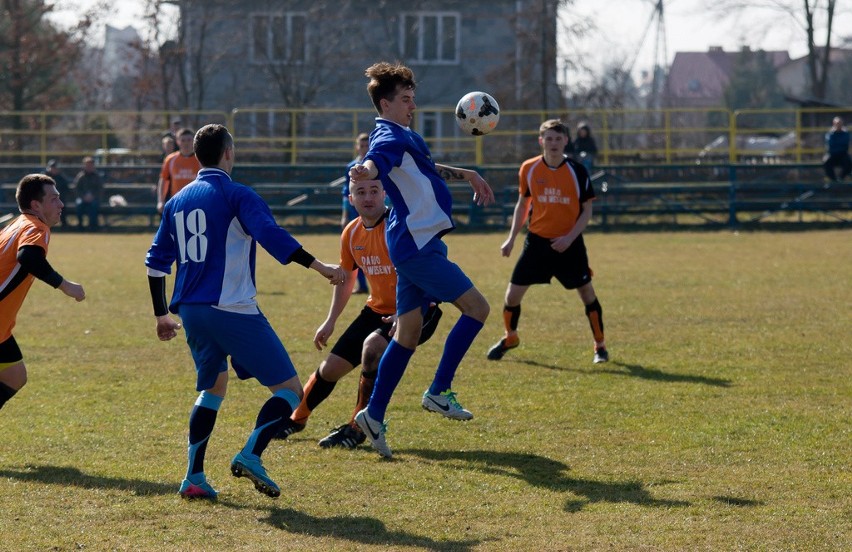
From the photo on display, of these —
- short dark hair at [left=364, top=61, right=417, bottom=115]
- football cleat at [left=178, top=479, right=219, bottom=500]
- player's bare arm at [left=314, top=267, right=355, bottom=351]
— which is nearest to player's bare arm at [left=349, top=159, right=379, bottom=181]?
short dark hair at [left=364, top=61, right=417, bottom=115]

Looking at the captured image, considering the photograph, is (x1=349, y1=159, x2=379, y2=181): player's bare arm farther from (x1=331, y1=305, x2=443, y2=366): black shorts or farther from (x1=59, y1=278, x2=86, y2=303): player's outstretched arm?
(x1=59, y1=278, x2=86, y2=303): player's outstretched arm

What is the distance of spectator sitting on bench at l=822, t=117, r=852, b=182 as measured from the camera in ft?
80.0

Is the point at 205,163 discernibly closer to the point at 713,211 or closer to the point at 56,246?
the point at 56,246

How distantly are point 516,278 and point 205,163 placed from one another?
4661mm

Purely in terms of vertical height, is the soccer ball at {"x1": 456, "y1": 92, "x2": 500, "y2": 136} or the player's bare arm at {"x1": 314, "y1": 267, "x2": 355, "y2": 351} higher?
the soccer ball at {"x1": 456, "y1": 92, "x2": 500, "y2": 136}

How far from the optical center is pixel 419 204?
6.16 metres

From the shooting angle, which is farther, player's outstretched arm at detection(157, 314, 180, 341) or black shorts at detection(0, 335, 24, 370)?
black shorts at detection(0, 335, 24, 370)

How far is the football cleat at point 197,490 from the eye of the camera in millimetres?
5353

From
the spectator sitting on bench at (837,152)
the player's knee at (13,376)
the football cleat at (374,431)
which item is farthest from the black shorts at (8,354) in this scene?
the spectator sitting on bench at (837,152)

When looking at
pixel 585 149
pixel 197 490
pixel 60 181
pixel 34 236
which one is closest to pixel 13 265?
pixel 34 236

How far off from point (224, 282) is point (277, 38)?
3077 centimetres

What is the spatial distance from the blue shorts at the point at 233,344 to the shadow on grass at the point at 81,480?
61cm

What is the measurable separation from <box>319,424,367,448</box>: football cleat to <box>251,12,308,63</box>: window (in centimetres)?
2931

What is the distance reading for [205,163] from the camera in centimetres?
537
